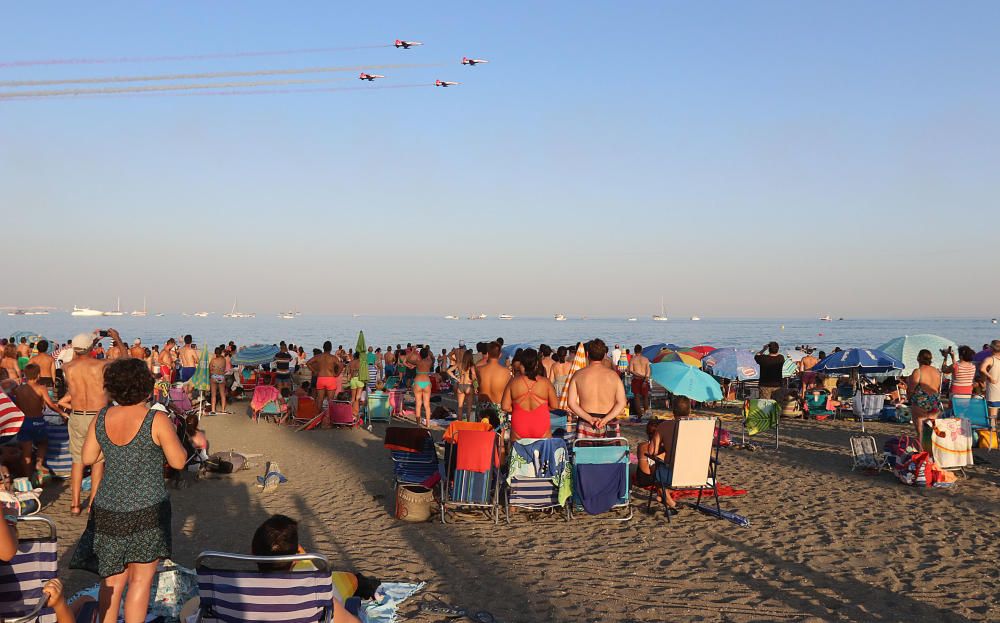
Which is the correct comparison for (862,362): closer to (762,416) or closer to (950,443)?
(762,416)

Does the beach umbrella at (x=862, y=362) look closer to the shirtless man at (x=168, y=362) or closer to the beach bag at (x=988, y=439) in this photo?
the beach bag at (x=988, y=439)

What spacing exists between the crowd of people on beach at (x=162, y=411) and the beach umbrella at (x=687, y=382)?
52 cm

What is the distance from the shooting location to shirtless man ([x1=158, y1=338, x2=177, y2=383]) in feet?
53.2

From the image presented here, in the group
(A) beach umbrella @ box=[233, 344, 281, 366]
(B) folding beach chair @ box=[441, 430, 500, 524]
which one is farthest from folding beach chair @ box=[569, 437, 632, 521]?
(A) beach umbrella @ box=[233, 344, 281, 366]

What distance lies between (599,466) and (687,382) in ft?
9.71

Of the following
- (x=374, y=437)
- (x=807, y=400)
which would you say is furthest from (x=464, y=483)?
(x=807, y=400)

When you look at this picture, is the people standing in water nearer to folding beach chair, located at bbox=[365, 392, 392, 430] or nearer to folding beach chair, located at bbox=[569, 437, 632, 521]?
folding beach chair, located at bbox=[569, 437, 632, 521]

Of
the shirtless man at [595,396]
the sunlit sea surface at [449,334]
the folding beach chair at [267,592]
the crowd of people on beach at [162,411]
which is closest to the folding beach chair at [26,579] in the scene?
the crowd of people on beach at [162,411]

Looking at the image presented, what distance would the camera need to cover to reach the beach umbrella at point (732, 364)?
554 inches

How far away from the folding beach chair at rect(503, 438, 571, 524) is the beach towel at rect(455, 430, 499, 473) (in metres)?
0.21

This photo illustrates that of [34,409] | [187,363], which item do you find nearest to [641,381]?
[187,363]

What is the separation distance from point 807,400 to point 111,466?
1341 centimetres

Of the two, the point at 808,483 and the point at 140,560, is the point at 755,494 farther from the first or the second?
the point at 140,560

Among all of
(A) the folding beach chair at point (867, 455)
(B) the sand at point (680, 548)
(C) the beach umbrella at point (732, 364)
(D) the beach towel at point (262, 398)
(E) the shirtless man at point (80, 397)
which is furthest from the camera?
(C) the beach umbrella at point (732, 364)
